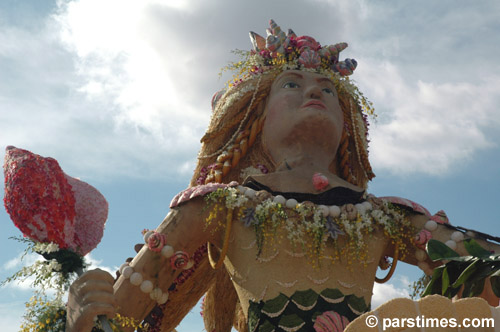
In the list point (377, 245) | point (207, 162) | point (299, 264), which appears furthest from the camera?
point (207, 162)

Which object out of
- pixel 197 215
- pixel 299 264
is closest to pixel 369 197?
pixel 299 264

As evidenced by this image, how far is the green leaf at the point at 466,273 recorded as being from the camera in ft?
9.79

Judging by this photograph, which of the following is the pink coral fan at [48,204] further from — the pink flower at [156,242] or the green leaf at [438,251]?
the green leaf at [438,251]

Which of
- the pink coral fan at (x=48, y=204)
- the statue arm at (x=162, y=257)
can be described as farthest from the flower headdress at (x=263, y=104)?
the pink coral fan at (x=48, y=204)

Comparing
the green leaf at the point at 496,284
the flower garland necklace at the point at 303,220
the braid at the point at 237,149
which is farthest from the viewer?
the braid at the point at 237,149

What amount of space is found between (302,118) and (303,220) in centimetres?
84

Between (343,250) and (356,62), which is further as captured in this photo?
(356,62)

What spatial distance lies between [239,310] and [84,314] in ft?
5.63

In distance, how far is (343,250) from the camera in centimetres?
394

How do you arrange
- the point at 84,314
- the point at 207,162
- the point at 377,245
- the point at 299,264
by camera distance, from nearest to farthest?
the point at 84,314 < the point at 299,264 < the point at 377,245 < the point at 207,162

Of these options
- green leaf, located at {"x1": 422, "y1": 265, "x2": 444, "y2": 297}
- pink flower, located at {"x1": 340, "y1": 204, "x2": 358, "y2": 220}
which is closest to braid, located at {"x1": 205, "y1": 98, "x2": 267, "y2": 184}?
pink flower, located at {"x1": 340, "y1": 204, "x2": 358, "y2": 220}

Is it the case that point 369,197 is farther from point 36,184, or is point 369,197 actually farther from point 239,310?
point 36,184

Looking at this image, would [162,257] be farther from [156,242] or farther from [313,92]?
[313,92]

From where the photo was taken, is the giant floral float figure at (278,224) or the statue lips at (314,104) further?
the statue lips at (314,104)
